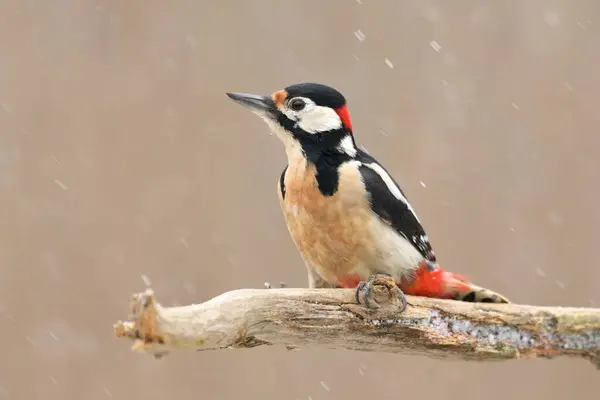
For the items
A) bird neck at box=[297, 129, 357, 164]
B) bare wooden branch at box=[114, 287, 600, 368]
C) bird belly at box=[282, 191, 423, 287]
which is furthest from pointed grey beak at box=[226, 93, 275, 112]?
bare wooden branch at box=[114, 287, 600, 368]

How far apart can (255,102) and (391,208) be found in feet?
1.45

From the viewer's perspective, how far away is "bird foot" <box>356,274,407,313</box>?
1774 millimetres

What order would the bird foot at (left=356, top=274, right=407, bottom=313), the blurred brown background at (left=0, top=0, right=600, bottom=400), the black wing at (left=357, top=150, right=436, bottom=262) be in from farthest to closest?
the blurred brown background at (left=0, top=0, right=600, bottom=400) < the black wing at (left=357, top=150, right=436, bottom=262) < the bird foot at (left=356, top=274, right=407, bottom=313)

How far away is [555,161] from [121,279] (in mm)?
2072

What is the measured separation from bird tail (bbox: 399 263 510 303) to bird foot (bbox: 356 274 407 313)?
0.17 meters

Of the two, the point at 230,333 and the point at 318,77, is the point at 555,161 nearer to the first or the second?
the point at 318,77

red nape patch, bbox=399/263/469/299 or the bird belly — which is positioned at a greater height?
the bird belly

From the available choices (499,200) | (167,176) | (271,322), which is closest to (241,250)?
(167,176)

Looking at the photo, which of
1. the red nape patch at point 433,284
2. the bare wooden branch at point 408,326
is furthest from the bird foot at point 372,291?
the red nape patch at point 433,284

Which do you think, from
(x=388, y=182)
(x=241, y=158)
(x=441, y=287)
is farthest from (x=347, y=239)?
(x=241, y=158)

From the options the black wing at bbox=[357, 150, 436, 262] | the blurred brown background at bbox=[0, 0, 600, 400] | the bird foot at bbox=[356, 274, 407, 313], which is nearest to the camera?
the bird foot at bbox=[356, 274, 407, 313]

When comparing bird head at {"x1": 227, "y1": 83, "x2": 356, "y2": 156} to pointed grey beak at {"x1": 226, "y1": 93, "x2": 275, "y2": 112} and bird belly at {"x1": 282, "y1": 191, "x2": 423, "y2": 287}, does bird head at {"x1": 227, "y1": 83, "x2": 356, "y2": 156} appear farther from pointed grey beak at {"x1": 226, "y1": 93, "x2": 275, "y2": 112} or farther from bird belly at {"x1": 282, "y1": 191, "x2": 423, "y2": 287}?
bird belly at {"x1": 282, "y1": 191, "x2": 423, "y2": 287}

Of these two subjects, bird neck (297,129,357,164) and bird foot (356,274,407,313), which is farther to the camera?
bird neck (297,129,357,164)

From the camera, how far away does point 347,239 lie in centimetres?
187
